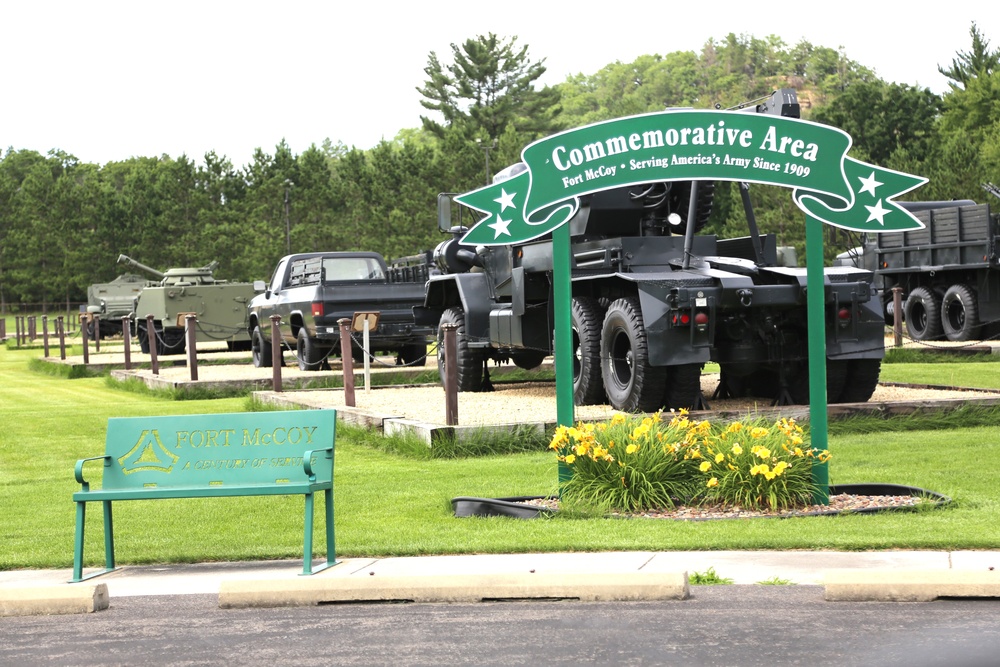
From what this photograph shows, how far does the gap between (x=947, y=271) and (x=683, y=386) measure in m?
13.6

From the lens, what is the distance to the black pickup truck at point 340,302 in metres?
22.2

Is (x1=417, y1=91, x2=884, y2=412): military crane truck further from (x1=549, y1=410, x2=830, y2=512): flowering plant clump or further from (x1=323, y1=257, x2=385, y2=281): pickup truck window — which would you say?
(x1=323, y1=257, x2=385, y2=281): pickup truck window

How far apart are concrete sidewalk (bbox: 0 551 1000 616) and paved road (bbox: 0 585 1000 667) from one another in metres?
0.08

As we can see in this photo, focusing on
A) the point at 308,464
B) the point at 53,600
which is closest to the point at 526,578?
the point at 308,464

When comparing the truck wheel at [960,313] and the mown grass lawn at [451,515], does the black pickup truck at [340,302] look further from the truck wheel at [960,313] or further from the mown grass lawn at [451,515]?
the truck wheel at [960,313]

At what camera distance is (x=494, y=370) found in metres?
21.4

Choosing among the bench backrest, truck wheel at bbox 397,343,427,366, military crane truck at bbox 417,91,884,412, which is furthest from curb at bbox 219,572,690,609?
truck wheel at bbox 397,343,427,366

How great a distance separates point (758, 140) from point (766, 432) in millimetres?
1762

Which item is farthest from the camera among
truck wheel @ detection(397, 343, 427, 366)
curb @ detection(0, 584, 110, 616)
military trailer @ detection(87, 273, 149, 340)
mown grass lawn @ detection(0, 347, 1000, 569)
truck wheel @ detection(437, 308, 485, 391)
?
military trailer @ detection(87, 273, 149, 340)

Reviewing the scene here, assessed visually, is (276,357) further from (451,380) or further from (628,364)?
(451,380)

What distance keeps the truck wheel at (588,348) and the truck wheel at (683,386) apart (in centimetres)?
107

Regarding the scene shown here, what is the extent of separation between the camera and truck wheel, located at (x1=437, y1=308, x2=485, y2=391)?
17328 millimetres

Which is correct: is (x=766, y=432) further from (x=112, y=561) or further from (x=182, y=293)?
(x=182, y=293)

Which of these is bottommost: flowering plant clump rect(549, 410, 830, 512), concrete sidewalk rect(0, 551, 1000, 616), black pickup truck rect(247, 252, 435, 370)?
concrete sidewalk rect(0, 551, 1000, 616)
